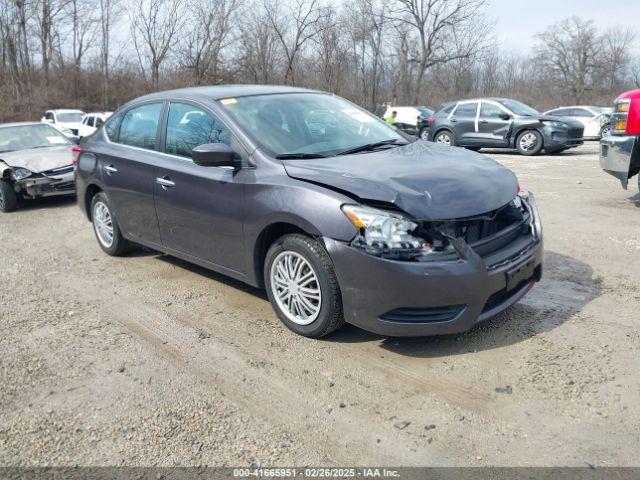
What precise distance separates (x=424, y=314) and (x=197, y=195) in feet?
6.71

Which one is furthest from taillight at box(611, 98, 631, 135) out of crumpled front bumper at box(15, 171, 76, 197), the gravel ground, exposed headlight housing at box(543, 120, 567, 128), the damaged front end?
exposed headlight housing at box(543, 120, 567, 128)

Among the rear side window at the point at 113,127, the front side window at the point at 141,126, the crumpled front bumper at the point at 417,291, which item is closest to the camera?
the crumpled front bumper at the point at 417,291

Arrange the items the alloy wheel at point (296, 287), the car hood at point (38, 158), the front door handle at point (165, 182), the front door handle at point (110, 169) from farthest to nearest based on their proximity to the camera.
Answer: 1. the car hood at point (38, 158)
2. the front door handle at point (110, 169)
3. the front door handle at point (165, 182)
4. the alloy wheel at point (296, 287)

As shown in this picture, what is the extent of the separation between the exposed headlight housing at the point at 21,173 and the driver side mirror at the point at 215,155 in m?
6.19

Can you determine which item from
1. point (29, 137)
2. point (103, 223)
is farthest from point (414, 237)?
point (29, 137)

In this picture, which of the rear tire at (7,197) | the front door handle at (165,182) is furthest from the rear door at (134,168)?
the rear tire at (7,197)

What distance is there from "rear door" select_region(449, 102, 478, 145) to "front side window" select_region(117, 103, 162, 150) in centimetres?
1241

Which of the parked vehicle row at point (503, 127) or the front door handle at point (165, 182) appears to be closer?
the front door handle at point (165, 182)

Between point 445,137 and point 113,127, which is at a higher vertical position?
point 113,127

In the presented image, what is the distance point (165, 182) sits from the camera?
452 centimetres

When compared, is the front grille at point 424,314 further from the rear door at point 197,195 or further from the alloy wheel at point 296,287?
the rear door at point 197,195

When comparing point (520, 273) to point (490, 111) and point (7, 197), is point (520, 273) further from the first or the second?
point (490, 111)

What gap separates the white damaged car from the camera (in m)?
8.69

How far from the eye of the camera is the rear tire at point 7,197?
28.5 feet
